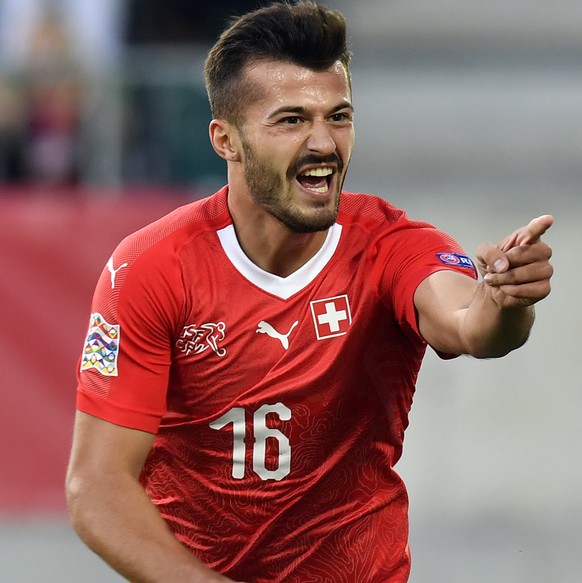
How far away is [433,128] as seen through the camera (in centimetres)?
942

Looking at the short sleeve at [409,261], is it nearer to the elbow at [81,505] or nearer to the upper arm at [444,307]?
the upper arm at [444,307]

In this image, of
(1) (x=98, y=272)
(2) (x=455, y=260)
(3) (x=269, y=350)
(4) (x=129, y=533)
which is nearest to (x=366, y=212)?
(2) (x=455, y=260)

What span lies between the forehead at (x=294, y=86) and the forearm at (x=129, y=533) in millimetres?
1189

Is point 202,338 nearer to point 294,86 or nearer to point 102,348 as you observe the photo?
point 102,348

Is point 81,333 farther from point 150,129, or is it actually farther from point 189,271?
point 189,271

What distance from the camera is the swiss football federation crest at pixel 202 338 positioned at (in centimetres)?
411

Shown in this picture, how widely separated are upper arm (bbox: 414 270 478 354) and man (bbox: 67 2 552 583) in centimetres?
1

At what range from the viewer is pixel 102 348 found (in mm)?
4109

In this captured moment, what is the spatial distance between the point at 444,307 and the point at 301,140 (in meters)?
0.66

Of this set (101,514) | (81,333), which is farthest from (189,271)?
(81,333)

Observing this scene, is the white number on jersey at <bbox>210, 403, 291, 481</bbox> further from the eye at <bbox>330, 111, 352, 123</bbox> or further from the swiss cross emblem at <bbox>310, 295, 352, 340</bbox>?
the eye at <bbox>330, 111, 352, 123</bbox>

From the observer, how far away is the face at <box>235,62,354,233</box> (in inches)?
158

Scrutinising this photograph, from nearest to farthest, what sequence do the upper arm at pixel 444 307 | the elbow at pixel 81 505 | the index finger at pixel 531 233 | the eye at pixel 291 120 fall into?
the index finger at pixel 531 233 < the upper arm at pixel 444 307 < the elbow at pixel 81 505 < the eye at pixel 291 120

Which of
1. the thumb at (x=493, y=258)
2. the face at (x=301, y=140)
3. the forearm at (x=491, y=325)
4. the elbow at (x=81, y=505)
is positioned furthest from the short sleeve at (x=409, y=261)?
the elbow at (x=81, y=505)
